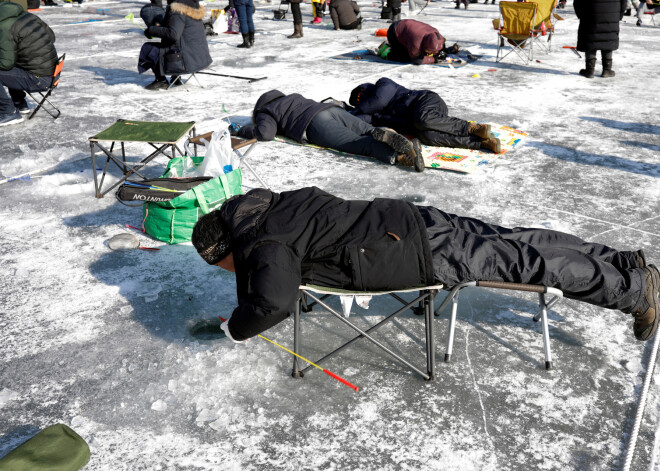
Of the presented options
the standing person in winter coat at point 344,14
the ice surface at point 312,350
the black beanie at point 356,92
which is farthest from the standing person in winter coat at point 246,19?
the ice surface at point 312,350

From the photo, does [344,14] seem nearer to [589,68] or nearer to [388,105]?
[589,68]

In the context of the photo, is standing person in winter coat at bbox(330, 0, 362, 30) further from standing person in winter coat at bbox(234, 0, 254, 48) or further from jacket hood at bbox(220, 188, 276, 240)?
jacket hood at bbox(220, 188, 276, 240)

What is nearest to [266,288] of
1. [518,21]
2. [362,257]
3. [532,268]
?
[362,257]

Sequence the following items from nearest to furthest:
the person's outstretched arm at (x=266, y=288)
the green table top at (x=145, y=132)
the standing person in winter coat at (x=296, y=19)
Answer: the person's outstretched arm at (x=266, y=288) < the green table top at (x=145, y=132) < the standing person in winter coat at (x=296, y=19)

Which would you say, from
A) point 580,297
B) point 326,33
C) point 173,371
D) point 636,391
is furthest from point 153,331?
point 326,33

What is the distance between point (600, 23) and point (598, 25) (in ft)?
0.15

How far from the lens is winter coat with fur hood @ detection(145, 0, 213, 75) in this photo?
851 cm

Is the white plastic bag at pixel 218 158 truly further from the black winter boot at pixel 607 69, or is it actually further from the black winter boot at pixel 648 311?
the black winter boot at pixel 607 69

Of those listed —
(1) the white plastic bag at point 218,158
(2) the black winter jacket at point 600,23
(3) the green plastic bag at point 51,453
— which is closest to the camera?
(3) the green plastic bag at point 51,453

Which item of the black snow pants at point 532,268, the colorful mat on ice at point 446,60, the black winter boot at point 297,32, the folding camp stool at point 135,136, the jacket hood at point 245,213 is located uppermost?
the black winter boot at point 297,32

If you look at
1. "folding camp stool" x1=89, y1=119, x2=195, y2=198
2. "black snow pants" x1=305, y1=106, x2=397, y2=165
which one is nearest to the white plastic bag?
"folding camp stool" x1=89, y1=119, x2=195, y2=198

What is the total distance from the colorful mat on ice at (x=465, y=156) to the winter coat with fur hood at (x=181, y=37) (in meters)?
4.10

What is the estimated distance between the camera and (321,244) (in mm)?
3012

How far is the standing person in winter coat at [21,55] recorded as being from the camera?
23.1ft
